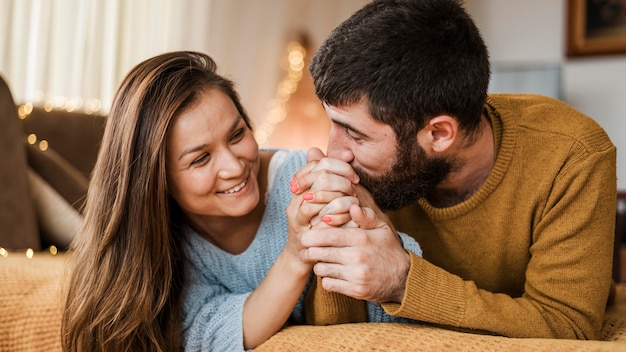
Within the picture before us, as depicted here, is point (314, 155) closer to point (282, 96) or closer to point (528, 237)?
point (528, 237)

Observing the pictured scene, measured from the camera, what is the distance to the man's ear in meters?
1.46

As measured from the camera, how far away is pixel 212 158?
5.07ft

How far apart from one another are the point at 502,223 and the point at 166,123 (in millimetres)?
739

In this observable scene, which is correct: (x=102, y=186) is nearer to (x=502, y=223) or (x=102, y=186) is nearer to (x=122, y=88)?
(x=122, y=88)

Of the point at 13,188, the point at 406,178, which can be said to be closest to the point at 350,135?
the point at 406,178

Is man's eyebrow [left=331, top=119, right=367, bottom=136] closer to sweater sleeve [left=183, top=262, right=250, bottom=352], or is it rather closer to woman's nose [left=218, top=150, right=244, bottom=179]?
woman's nose [left=218, top=150, right=244, bottom=179]

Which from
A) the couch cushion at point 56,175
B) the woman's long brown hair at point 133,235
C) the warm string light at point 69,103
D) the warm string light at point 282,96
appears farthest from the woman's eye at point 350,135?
the warm string light at point 282,96

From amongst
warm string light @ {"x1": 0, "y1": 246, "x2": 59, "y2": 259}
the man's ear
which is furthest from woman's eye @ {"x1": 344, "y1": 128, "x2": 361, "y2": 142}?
warm string light @ {"x1": 0, "y1": 246, "x2": 59, "y2": 259}

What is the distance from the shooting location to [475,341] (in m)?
1.15

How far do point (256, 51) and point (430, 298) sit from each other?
366 centimetres

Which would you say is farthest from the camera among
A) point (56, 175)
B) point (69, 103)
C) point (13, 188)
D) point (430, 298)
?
point (69, 103)

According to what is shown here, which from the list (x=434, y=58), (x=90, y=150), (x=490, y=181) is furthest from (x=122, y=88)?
(x=90, y=150)

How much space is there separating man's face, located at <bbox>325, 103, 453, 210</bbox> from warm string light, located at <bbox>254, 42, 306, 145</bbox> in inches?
129

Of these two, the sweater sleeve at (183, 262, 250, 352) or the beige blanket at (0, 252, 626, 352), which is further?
the sweater sleeve at (183, 262, 250, 352)
